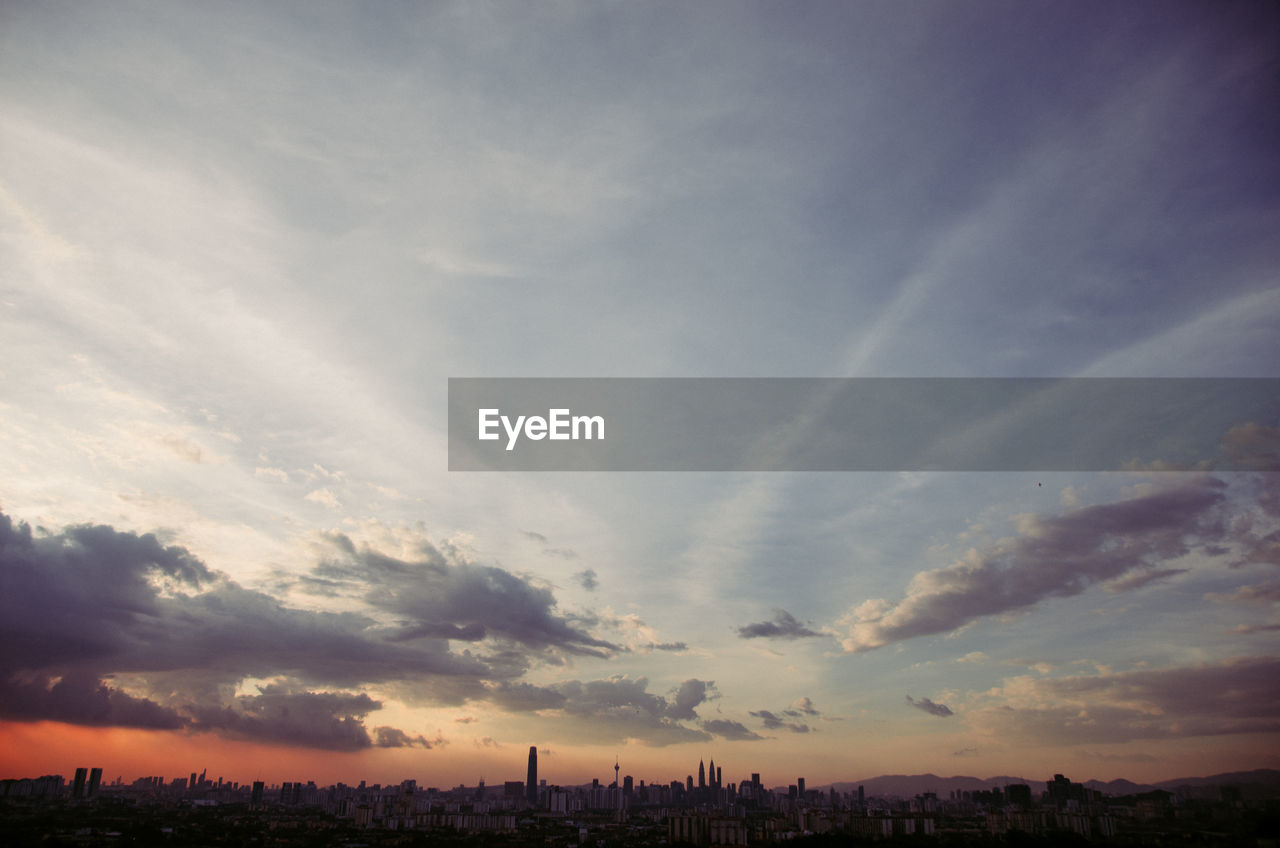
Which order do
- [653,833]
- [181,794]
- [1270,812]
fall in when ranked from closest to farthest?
[1270,812]
[653,833]
[181,794]

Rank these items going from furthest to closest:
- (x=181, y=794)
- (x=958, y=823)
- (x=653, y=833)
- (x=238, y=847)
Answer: (x=181, y=794)
(x=958, y=823)
(x=653, y=833)
(x=238, y=847)

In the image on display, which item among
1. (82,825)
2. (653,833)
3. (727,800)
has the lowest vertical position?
(727,800)

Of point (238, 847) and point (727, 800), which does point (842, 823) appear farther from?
point (727, 800)

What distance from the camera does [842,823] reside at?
84500 mm

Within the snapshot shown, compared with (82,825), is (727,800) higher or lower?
lower

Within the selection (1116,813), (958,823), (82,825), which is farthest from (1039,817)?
(82,825)

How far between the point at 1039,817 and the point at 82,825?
100492 mm

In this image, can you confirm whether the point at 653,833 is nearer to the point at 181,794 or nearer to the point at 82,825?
the point at 82,825

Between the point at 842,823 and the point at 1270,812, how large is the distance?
50907mm

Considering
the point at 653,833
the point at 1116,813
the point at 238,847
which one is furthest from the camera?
the point at 653,833

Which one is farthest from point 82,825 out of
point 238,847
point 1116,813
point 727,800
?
point 727,800

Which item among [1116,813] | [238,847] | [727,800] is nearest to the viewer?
[238,847]

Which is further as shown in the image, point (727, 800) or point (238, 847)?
point (727, 800)

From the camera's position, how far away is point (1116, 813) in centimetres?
7612
